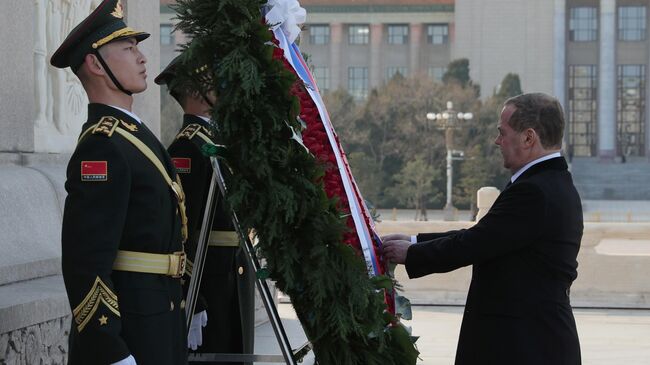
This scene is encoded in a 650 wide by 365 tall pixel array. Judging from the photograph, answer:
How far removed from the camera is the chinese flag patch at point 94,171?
2.62 m

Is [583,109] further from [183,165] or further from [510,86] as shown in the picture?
[183,165]

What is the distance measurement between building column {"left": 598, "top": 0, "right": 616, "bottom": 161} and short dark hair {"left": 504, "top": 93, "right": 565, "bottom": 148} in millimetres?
61927

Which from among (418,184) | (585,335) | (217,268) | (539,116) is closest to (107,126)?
(217,268)

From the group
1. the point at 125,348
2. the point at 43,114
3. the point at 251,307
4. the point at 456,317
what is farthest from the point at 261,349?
the point at 125,348

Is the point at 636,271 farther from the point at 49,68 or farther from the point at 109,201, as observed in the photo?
the point at 109,201

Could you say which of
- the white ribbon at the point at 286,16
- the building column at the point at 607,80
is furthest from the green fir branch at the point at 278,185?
the building column at the point at 607,80

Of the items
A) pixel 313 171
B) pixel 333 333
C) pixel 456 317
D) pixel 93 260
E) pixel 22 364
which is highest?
pixel 313 171

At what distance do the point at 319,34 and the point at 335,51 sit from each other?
1.67 m

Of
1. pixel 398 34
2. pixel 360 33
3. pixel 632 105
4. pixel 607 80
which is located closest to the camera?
pixel 607 80

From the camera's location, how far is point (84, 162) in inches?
104

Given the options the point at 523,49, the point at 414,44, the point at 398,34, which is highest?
the point at 398,34

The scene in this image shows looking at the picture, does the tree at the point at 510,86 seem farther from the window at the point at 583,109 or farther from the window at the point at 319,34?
the window at the point at 319,34

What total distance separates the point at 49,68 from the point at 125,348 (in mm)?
2997

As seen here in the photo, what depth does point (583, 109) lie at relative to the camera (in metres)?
66.9
